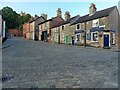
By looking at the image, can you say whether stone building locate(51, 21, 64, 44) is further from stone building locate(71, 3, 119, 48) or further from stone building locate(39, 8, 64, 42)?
stone building locate(71, 3, 119, 48)

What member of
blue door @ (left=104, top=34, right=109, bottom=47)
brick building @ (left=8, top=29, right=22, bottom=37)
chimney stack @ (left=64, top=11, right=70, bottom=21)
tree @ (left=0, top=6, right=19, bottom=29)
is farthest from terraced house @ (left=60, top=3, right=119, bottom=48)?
tree @ (left=0, top=6, right=19, bottom=29)

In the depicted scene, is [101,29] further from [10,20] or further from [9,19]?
[10,20]

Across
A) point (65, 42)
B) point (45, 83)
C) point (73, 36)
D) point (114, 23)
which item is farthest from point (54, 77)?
point (65, 42)

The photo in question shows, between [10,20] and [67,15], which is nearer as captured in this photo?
[67,15]

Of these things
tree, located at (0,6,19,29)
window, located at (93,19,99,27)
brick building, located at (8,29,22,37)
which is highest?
tree, located at (0,6,19,29)

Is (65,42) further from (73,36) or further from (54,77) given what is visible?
(54,77)

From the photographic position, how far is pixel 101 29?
35.0 meters

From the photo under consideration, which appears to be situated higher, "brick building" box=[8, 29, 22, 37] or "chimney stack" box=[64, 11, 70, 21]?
"chimney stack" box=[64, 11, 70, 21]

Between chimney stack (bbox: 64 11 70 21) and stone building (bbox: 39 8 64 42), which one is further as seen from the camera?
stone building (bbox: 39 8 64 42)

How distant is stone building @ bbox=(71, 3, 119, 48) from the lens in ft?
112

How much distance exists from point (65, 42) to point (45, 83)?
42005 millimetres

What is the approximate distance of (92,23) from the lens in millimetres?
38188

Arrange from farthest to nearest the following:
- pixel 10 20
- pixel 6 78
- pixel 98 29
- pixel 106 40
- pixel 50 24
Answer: pixel 10 20
pixel 50 24
pixel 98 29
pixel 106 40
pixel 6 78

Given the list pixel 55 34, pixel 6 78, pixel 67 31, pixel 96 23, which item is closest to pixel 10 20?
pixel 55 34
